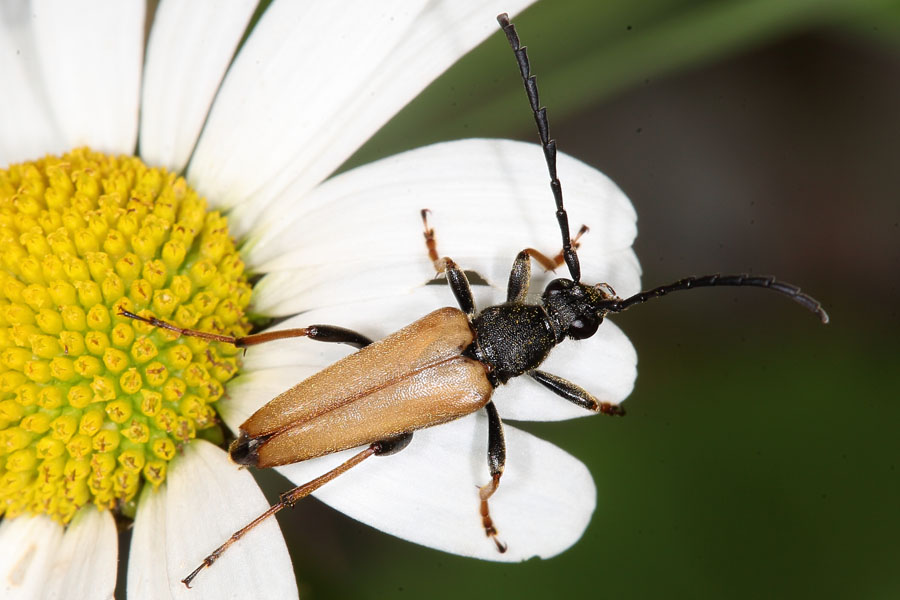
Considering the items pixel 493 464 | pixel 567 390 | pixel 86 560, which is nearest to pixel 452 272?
pixel 567 390

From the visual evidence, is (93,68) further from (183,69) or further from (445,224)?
(445,224)

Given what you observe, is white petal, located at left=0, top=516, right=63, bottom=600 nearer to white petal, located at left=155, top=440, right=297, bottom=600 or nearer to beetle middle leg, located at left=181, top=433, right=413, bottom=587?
white petal, located at left=155, top=440, right=297, bottom=600

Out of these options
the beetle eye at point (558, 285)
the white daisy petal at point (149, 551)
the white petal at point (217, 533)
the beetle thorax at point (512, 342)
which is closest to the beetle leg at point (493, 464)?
the beetle thorax at point (512, 342)

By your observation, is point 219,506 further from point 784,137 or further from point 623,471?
point 784,137

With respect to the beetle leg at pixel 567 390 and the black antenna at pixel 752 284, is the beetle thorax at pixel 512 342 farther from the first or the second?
the black antenna at pixel 752 284

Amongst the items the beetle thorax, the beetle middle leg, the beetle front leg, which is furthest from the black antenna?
the beetle middle leg

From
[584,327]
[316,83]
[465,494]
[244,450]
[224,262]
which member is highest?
[316,83]
